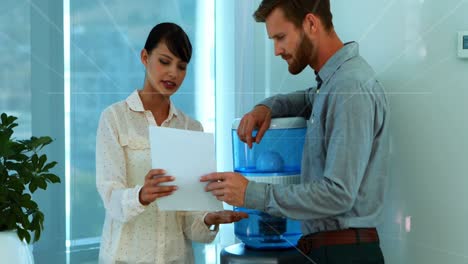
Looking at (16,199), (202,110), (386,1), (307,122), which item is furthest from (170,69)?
(16,199)

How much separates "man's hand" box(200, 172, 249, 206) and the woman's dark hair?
197mm

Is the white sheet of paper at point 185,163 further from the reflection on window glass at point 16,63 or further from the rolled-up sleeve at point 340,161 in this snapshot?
the reflection on window glass at point 16,63

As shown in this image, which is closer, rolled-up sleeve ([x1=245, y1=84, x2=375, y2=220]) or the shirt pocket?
rolled-up sleeve ([x1=245, y1=84, x2=375, y2=220])

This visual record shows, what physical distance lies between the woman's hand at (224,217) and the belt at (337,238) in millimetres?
104

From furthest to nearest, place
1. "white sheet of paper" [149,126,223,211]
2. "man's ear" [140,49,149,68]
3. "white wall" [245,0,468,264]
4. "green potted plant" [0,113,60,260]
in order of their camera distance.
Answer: "green potted plant" [0,113,60,260], "man's ear" [140,49,149,68], "white sheet of paper" [149,126,223,211], "white wall" [245,0,468,264]

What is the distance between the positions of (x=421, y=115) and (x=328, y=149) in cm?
12

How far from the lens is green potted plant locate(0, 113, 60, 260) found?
106 centimetres

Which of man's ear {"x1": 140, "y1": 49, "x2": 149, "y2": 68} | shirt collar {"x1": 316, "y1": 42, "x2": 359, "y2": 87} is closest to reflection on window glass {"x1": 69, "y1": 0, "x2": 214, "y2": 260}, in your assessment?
man's ear {"x1": 140, "y1": 49, "x2": 149, "y2": 68}

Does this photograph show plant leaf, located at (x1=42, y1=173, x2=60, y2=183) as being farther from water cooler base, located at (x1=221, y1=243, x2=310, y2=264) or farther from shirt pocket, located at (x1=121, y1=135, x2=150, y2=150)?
water cooler base, located at (x1=221, y1=243, x2=310, y2=264)

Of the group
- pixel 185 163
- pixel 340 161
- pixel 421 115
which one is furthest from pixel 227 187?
pixel 421 115

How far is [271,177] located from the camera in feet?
2.91

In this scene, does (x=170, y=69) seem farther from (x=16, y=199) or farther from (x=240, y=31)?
(x=16, y=199)

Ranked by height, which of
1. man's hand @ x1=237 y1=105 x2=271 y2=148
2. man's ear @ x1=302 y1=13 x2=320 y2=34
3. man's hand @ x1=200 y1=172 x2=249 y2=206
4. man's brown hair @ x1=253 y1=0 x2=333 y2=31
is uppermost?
man's brown hair @ x1=253 y1=0 x2=333 y2=31

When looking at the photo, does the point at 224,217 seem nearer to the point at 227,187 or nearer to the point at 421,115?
the point at 227,187
